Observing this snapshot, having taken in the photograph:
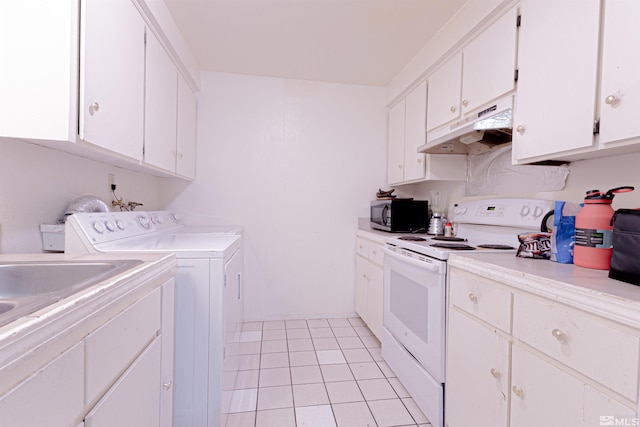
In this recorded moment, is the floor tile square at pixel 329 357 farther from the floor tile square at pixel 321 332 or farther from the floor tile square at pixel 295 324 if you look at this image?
the floor tile square at pixel 295 324

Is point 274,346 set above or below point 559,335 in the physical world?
below

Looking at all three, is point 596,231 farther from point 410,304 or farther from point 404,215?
point 404,215

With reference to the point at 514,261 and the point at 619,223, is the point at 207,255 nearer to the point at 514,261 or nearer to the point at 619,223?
the point at 514,261

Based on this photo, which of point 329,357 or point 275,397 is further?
point 329,357

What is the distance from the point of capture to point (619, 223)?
0.86m

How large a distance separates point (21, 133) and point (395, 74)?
2.63 metres

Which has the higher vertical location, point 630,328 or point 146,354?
point 630,328

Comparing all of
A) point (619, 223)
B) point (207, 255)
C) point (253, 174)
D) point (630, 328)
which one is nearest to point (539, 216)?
point (619, 223)

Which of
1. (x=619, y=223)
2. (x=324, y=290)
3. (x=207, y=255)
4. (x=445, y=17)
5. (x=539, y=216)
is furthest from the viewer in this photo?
(x=324, y=290)

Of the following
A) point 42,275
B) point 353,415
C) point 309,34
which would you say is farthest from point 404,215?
point 42,275

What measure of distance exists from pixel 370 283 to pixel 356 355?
581 mm

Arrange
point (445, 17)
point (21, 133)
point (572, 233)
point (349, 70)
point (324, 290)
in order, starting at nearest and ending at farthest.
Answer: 1. point (21, 133)
2. point (572, 233)
3. point (445, 17)
4. point (349, 70)
5. point (324, 290)

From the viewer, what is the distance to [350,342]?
7.70ft

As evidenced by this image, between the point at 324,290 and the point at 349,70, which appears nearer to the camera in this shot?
the point at 349,70
